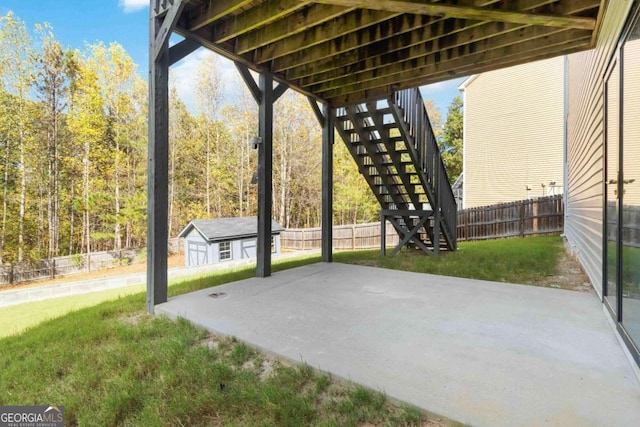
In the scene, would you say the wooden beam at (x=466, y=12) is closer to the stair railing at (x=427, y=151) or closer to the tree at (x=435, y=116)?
→ the stair railing at (x=427, y=151)

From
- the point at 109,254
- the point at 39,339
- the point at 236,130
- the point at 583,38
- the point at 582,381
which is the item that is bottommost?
Result: the point at 109,254

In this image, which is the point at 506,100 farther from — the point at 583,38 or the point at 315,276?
the point at 315,276

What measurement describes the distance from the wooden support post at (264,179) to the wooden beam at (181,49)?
96 centimetres

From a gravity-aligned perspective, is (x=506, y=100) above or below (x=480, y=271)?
above

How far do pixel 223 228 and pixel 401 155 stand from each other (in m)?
9.86

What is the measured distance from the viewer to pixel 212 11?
3.05 meters

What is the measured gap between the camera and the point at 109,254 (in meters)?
13.5

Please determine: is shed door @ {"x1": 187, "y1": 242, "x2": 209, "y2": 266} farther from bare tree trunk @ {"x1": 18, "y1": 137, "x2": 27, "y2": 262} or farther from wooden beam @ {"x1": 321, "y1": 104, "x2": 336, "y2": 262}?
wooden beam @ {"x1": 321, "y1": 104, "x2": 336, "y2": 262}

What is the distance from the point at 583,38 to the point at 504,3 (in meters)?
1.13

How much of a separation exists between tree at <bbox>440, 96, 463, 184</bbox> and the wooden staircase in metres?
16.4

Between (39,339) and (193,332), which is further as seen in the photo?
(39,339)

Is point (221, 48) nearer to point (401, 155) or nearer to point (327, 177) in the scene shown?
point (327, 177)

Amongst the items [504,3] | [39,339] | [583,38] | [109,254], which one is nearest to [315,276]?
[39,339]

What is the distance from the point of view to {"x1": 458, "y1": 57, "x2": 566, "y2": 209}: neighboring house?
11.0m
